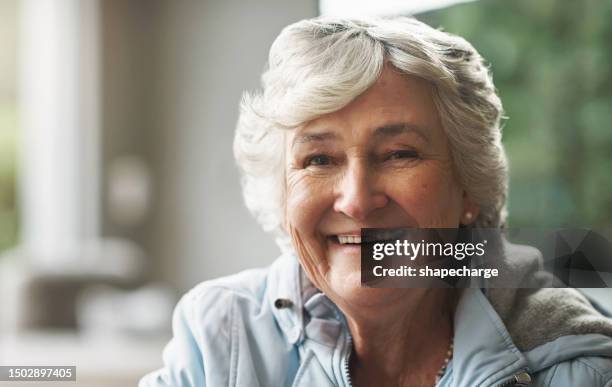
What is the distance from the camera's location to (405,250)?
1023 millimetres

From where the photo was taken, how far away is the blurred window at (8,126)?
3.99 ft

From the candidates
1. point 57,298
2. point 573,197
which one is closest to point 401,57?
point 573,197

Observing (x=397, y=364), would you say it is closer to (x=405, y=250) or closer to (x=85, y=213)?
(x=405, y=250)

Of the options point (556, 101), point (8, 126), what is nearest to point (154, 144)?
point (8, 126)

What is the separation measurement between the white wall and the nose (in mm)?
196

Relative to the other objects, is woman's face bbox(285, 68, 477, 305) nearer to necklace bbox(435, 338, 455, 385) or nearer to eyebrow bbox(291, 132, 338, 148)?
eyebrow bbox(291, 132, 338, 148)

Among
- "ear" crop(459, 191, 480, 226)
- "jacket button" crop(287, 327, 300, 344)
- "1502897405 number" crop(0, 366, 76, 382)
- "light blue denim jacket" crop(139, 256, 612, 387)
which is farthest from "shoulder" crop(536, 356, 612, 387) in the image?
"1502897405 number" crop(0, 366, 76, 382)

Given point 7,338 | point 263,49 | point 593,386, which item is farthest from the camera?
point 7,338

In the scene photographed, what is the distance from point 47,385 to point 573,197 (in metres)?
0.87

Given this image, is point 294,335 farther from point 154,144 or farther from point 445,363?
point 154,144

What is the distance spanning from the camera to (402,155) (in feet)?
3.18

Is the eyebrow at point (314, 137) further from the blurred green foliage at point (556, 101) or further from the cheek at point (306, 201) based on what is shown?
the blurred green foliage at point (556, 101)

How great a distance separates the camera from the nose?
3.16 ft

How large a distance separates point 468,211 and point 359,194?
0.59 ft
